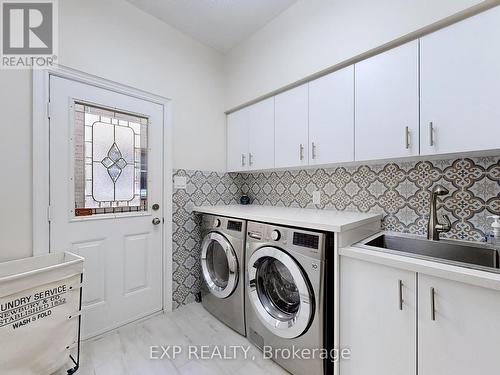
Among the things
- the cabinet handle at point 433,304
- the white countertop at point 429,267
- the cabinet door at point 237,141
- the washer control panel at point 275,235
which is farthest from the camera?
the cabinet door at point 237,141

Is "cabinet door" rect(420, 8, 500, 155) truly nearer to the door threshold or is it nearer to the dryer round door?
the dryer round door

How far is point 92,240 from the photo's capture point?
1.80 meters

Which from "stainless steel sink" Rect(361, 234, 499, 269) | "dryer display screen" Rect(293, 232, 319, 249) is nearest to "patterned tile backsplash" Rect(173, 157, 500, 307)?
"stainless steel sink" Rect(361, 234, 499, 269)

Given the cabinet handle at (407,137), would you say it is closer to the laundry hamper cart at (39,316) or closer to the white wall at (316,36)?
the white wall at (316,36)

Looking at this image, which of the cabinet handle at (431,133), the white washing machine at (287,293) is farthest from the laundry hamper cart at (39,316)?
the cabinet handle at (431,133)

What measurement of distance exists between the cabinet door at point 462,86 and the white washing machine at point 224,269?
138 centimetres

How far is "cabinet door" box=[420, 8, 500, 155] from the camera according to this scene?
1.13 metres

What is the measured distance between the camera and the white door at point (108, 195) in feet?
5.46

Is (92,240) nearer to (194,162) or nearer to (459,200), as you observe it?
(194,162)

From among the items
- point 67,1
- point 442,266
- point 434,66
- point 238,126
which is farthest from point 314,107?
point 67,1

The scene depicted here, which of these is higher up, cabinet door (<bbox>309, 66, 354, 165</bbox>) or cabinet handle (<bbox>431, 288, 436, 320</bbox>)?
cabinet door (<bbox>309, 66, 354, 165</bbox>)

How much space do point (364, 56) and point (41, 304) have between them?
254 centimetres

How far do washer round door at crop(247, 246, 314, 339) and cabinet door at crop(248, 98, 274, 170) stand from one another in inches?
36.2

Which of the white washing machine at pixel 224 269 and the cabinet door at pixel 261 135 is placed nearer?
the white washing machine at pixel 224 269
